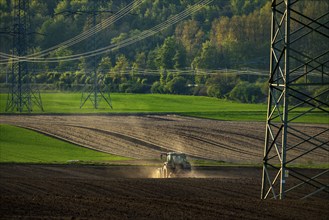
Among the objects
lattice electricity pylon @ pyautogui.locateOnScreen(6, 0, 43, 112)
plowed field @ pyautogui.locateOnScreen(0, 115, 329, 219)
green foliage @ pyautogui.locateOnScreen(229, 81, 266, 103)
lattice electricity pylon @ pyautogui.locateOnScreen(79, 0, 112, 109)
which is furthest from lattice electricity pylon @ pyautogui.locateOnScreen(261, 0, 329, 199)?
lattice electricity pylon @ pyautogui.locateOnScreen(6, 0, 43, 112)

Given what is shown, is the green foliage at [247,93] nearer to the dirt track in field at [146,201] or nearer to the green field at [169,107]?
the green field at [169,107]

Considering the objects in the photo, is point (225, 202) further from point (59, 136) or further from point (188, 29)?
point (188, 29)

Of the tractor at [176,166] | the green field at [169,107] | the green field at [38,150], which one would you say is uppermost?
the tractor at [176,166]

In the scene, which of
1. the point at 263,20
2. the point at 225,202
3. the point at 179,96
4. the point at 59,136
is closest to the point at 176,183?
the point at 225,202

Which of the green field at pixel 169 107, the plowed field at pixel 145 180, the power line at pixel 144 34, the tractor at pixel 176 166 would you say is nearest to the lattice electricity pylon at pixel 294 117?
the plowed field at pixel 145 180

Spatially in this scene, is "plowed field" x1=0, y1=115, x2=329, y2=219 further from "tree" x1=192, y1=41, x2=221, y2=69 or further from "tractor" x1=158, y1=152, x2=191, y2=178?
"tree" x1=192, y1=41, x2=221, y2=69

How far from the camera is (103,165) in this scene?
51.3 metres

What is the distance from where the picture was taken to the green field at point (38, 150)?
55084 mm

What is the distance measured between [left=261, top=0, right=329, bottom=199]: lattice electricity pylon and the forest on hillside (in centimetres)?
1328

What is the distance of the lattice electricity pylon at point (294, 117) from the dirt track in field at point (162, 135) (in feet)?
3.25

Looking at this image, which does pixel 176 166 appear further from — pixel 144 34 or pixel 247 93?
pixel 144 34

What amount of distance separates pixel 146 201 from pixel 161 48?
105 m

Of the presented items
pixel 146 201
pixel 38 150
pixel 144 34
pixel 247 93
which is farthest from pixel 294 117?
pixel 144 34

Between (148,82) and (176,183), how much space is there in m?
94.8
